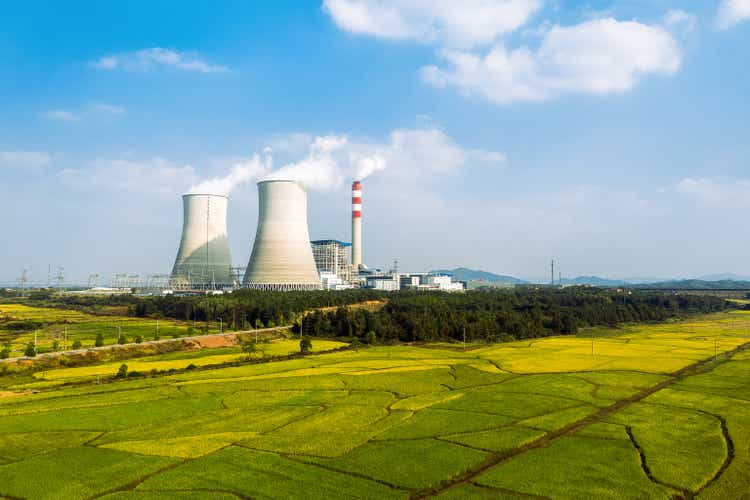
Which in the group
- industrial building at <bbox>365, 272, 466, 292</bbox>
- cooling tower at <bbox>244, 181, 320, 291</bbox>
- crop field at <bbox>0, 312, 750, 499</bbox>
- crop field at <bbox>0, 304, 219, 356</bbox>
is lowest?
crop field at <bbox>0, 312, 750, 499</bbox>

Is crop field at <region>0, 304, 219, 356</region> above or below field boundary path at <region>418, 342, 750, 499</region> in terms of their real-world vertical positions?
above

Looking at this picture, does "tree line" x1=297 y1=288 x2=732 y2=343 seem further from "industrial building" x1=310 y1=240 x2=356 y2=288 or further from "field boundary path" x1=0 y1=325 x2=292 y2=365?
"industrial building" x1=310 y1=240 x2=356 y2=288

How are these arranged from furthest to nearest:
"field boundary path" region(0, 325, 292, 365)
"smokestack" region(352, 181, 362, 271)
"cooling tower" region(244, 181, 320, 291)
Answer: "smokestack" region(352, 181, 362, 271)
"cooling tower" region(244, 181, 320, 291)
"field boundary path" region(0, 325, 292, 365)

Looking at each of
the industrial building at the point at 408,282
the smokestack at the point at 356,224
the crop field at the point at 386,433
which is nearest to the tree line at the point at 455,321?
the crop field at the point at 386,433

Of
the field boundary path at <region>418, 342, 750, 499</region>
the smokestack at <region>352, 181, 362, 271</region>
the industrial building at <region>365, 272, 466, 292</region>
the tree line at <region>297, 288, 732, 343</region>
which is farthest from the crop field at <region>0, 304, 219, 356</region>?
the industrial building at <region>365, 272, 466, 292</region>

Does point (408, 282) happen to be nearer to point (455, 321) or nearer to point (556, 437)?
point (455, 321)

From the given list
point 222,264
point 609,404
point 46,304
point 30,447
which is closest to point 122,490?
point 30,447

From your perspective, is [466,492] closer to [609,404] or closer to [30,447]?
[609,404]
